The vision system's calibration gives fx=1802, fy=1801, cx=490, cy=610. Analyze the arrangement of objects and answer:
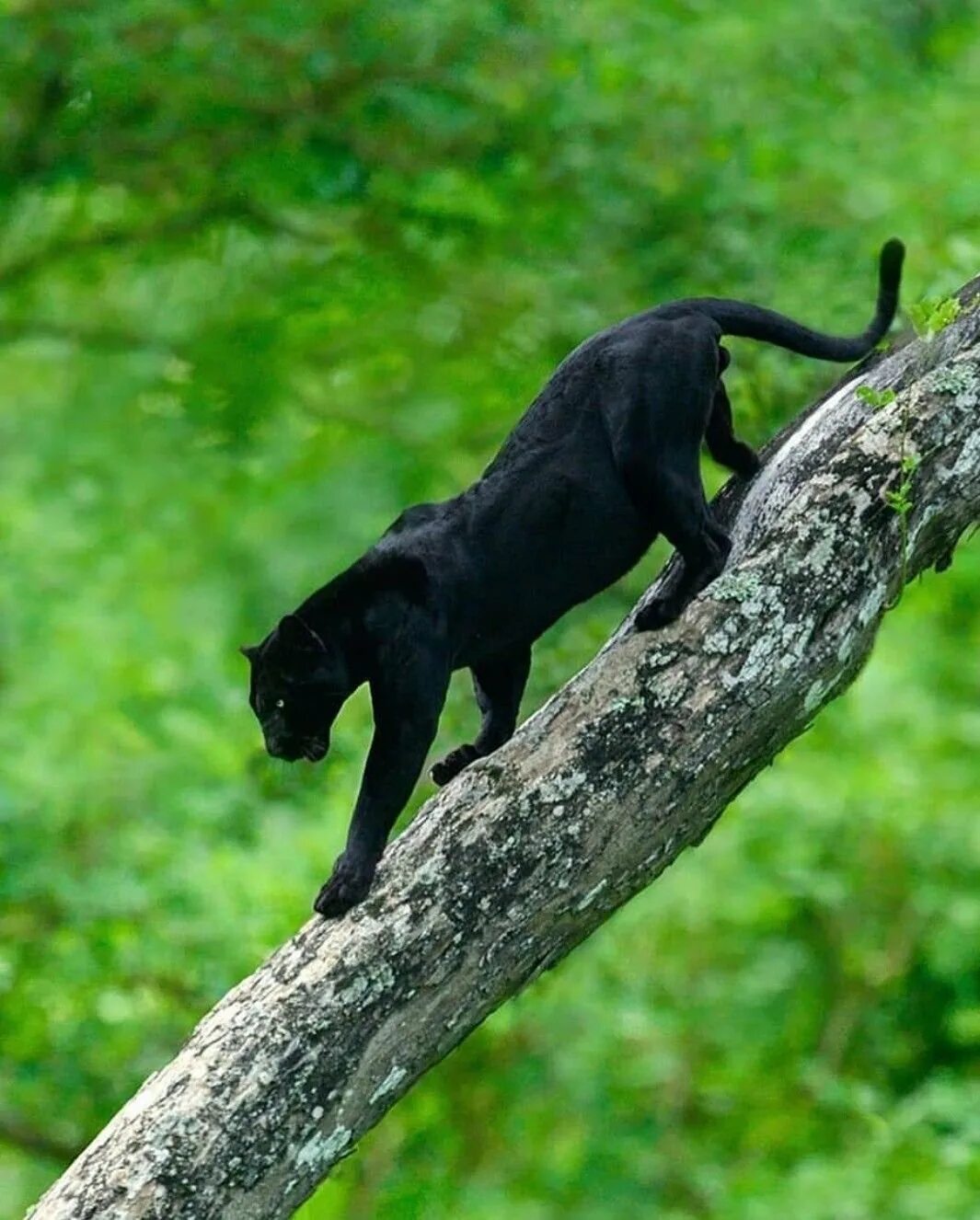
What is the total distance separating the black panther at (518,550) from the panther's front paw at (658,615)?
29 millimetres

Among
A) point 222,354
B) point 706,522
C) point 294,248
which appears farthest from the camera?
point 294,248

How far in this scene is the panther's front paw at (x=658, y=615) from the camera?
132 inches

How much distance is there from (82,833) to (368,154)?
10.6ft

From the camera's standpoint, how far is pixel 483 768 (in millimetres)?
3295

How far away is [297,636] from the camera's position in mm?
→ 3633

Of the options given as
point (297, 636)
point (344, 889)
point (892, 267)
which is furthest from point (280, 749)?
point (892, 267)

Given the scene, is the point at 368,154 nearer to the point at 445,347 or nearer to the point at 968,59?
the point at 445,347

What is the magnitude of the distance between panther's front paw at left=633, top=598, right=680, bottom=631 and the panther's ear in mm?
678

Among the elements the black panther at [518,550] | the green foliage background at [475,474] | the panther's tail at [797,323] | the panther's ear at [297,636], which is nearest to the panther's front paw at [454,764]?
the black panther at [518,550]

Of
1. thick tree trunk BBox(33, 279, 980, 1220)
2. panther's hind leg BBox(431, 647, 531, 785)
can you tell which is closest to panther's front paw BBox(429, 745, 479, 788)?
panther's hind leg BBox(431, 647, 531, 785)

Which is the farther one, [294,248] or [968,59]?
[968,59]

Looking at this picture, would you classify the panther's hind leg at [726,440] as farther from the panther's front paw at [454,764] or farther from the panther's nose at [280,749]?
the panther's nose at [280,749]

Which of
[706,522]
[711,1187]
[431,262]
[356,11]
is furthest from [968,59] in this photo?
[706,522]

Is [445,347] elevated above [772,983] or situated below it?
above
